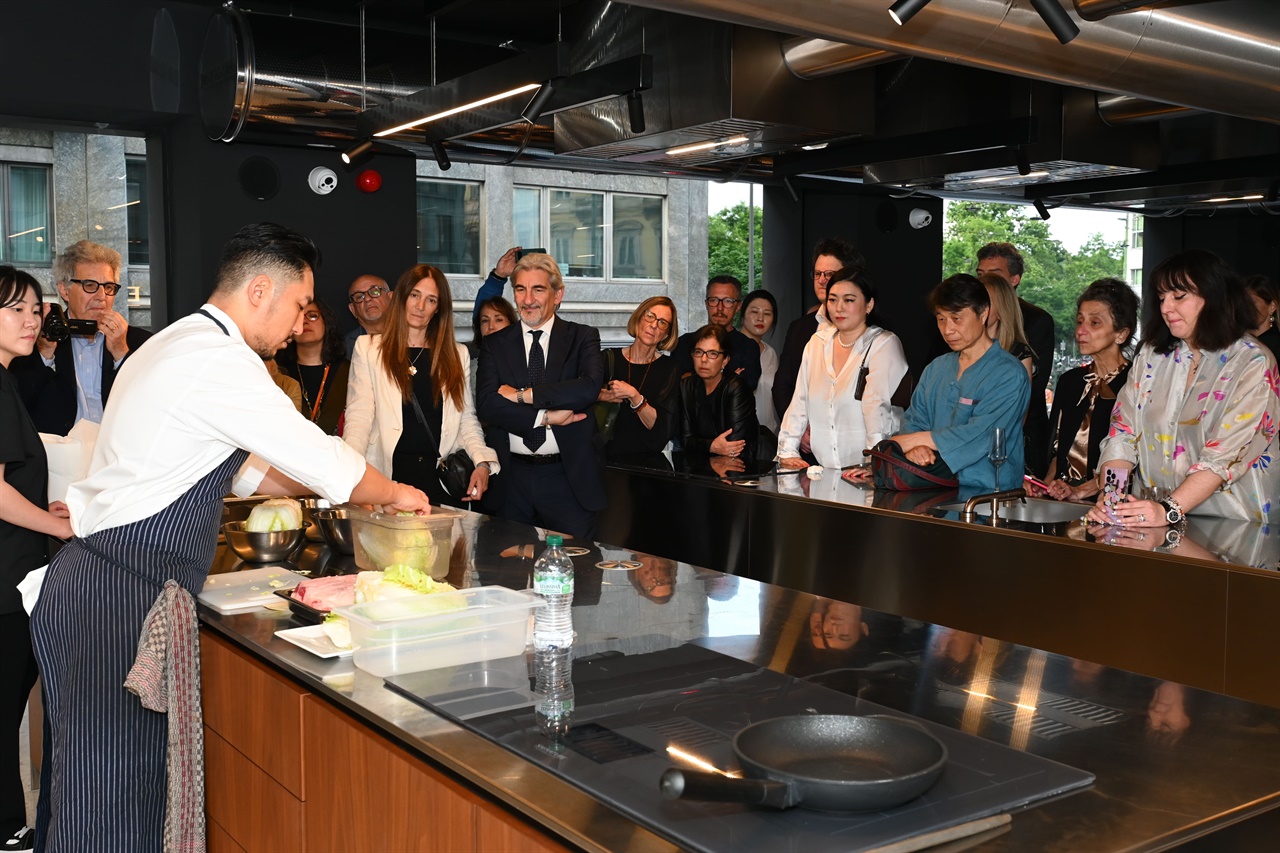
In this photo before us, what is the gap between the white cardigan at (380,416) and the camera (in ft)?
13.3

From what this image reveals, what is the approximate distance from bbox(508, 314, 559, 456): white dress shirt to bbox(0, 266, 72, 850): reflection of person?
63.6 inches

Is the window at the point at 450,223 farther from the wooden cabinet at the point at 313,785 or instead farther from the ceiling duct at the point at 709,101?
the wooden cabinet at the point at 313,785

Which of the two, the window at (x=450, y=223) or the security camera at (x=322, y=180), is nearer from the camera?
the security camera at (x=322, y=180)

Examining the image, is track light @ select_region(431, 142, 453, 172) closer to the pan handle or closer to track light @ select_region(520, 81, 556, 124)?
track light @ select_region(520, 81, 556, 124)

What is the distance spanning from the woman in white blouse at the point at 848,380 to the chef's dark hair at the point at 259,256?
8.37 ft

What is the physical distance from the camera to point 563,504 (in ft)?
13.7

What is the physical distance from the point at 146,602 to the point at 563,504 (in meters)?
2.07

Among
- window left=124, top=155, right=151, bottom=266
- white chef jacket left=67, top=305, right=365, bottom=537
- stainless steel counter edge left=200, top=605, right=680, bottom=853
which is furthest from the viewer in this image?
window left=124, top=155, right=151, bottom=266

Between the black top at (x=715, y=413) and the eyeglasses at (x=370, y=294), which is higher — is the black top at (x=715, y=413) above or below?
below

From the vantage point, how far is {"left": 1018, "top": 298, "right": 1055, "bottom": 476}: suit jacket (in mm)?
5516

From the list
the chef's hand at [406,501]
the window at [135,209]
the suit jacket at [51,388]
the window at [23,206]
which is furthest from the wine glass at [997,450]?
the window at [23,206]

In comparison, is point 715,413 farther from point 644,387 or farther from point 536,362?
point 536,362

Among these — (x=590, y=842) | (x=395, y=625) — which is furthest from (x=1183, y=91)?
(x=590, y=842)

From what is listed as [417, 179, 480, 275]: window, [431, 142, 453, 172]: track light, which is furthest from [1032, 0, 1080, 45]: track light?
[417, 179, 480, 275]: window
